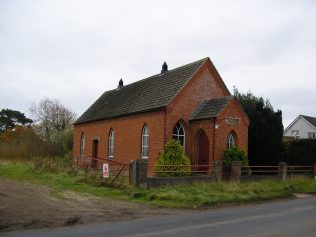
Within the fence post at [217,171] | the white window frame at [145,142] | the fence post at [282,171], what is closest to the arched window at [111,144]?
the white window frame at [145,142]

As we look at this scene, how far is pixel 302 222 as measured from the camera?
1141 cm

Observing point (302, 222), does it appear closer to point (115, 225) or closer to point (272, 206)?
point (272, 206)

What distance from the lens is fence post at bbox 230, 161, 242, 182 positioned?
68.6 feet

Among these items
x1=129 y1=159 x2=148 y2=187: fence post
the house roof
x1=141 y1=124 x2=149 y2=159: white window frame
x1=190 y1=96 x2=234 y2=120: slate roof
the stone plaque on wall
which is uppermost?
the house roof

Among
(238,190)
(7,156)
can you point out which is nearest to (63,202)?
(238,190)

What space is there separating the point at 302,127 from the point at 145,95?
4627cm

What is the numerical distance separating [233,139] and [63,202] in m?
13.3

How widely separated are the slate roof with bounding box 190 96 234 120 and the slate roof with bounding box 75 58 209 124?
1899 mm

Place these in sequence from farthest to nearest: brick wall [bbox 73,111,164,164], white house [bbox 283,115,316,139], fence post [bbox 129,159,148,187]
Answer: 1. white house [bbox 283,115,316,139]
2. brick wall [bbox 73,111,164,164]
3. fence post [bbox 129,159,148,187]

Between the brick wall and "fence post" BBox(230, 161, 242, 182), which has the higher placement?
the brick wall

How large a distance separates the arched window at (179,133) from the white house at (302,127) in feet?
146

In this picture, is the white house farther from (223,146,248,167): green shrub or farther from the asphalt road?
the asphalt road

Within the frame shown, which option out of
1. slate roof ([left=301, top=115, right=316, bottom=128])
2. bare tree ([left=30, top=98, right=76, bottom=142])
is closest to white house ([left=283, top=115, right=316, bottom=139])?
slate roof ([left=301, top=115, right=316, bottom=128])

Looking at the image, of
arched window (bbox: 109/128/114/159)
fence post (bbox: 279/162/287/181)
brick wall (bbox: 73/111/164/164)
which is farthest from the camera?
arched window (bbox: 109/128/114/159)
